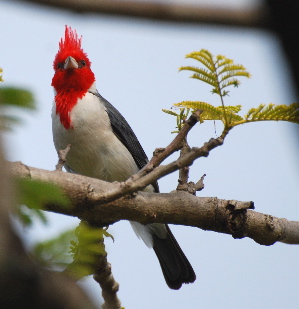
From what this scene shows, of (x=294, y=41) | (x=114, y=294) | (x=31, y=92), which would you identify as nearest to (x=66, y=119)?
(x=114, y=294)

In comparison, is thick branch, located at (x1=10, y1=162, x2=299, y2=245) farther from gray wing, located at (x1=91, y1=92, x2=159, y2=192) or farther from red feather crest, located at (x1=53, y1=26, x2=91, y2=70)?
red feather crest, located at (x1=53, y1=26, x2=91, y2=70)

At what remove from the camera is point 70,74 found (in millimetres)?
5848

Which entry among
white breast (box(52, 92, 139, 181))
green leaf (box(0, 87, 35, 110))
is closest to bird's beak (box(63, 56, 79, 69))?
white breast (box(52, 92, 139, 181))

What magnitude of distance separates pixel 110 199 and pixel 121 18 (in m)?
1.88

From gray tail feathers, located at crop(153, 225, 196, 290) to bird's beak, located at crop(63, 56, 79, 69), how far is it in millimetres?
2047

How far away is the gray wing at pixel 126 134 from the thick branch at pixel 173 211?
1971 mm

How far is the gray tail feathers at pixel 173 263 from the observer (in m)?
5.21

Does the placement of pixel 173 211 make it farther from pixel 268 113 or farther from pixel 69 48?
pixel 69 48

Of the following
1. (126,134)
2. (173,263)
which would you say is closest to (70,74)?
(126,134)

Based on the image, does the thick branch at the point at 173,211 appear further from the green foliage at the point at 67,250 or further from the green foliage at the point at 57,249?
the green foliage at the point at 57,249

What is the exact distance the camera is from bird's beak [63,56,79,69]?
584 cm

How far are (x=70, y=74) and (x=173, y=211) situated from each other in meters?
3.03

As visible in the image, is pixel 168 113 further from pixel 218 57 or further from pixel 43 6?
pixel 43 6

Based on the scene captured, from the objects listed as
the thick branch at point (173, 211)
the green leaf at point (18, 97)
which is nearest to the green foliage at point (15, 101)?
the green leaf at point (18, 97)
